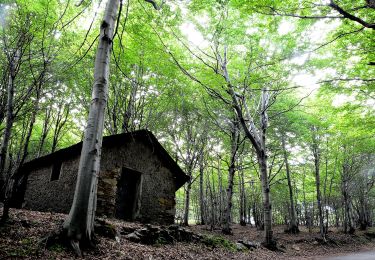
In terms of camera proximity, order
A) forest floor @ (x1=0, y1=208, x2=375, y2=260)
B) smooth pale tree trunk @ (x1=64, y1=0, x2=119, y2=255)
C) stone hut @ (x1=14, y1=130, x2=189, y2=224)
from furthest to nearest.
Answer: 1. stone hut @ (x1=14, y1=130, x2=189, y2=224)
2. smooth pale tree trunk @ (x1=64, y1=0, x2=119, y2=255)
3. forest floor @ (x1=0, y1=208, x2=375, y2=260)

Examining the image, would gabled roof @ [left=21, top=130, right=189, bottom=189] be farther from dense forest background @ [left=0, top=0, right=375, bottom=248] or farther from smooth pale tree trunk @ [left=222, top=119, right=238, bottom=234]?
smooth pale tree trunk @ [left=222, top=119, right=238, bottom=234]

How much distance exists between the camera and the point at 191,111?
53.7ft

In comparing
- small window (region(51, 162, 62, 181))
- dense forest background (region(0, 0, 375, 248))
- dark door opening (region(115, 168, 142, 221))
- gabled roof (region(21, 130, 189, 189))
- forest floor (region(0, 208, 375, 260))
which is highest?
dense forest background (region(0, 0, 375, 248))

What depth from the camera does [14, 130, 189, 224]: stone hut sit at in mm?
9602

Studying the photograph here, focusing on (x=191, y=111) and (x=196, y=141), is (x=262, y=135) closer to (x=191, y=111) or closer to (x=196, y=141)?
(x=191, y=111)

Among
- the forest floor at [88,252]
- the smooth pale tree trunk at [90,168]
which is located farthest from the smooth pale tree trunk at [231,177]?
the smooth pale tree trunk at [90,168]

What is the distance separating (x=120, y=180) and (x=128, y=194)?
29.7 inches

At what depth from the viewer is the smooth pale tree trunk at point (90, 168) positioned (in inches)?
167

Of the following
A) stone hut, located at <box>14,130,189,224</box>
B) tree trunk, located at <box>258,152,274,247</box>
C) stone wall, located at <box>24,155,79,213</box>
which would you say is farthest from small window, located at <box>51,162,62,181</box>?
tree trunk, located at <box>258,152,274,247</box>

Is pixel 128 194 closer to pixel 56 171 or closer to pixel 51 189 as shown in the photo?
A: pixel 51 189

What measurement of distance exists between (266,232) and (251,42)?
27.9 ft

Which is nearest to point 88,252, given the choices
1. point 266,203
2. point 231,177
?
point 266,203

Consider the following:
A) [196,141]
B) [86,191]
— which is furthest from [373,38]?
[196,141]

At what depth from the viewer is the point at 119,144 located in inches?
413
